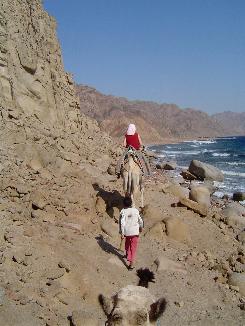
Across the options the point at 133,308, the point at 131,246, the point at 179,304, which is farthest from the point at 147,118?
the point at 133,308

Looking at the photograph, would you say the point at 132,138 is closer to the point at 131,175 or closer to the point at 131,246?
the point at 131,175

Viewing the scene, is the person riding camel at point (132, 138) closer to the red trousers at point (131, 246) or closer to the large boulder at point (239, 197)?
the red trousers at point (131, 246)

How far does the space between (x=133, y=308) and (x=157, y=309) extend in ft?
0.48

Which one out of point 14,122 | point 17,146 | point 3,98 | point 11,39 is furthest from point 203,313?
point 11,39

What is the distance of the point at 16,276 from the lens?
6055 mm

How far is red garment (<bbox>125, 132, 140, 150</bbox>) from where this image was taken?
9523mm

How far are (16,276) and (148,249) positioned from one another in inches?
135

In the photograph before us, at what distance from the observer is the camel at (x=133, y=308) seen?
7.95 feet

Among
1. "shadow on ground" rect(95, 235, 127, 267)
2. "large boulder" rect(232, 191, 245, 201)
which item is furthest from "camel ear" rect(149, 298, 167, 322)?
"large boulder" rect(232, 191, 245, 201)

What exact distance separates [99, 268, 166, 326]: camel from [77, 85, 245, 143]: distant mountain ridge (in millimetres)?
87659

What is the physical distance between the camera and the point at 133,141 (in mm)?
9578

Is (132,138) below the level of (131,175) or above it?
above

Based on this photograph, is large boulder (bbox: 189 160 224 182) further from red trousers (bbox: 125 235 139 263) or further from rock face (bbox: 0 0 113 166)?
red trousers (bbox: 125 235 139 263)

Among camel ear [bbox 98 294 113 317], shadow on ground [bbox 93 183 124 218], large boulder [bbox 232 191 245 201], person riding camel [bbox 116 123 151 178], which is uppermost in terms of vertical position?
person riding camel [bbox 116 123 151 178]
